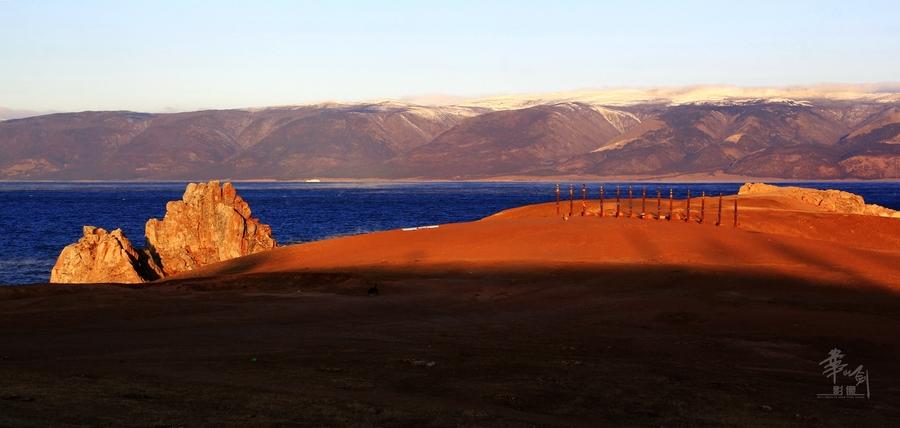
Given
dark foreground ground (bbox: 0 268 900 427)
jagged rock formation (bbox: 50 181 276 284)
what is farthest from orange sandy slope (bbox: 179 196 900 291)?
jagged rock formation (bbox: 50 181 276 284)

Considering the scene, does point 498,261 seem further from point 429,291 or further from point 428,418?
point 428,418

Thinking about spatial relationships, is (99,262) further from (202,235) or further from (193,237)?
(202,235)

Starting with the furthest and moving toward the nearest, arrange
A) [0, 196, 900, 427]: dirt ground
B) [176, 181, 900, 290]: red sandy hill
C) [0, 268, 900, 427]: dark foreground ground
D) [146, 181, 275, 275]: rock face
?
1. [146, 181, 275, 275]: rock face
2. [176, 181, 900, 290]: red sandy hill
3. [0, 196, 900, 427]: dirt ground
4. [0, 268, 900, 427]: dark foreground ground

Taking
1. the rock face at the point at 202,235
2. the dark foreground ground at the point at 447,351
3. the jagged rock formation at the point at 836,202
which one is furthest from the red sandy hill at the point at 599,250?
the jagged rock formation at the point at 836,202

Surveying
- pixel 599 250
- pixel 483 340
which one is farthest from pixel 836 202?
pixel 483 340

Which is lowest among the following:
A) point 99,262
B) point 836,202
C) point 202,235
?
point 836,202

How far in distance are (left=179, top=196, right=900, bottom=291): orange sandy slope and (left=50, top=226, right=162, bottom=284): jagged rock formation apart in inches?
195

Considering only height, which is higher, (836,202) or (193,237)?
(193,237)

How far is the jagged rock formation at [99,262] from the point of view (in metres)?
47.2

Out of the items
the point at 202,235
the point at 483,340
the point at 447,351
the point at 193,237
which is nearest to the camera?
the point at 447,351

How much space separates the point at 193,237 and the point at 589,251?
23904mm

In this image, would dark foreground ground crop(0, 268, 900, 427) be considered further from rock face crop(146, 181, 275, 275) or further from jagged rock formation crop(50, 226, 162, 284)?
rock face crop(146, 181, 275, 275)

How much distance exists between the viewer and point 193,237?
55.8 metres

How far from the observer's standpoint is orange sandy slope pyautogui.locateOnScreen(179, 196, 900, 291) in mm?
38500
